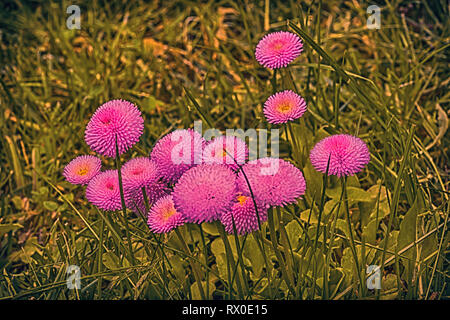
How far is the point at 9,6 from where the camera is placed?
1928 millimetres

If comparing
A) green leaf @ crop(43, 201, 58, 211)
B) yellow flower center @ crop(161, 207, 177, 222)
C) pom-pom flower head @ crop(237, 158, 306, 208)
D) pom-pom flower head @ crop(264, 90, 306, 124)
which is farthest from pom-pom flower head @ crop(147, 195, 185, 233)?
green leaf @ crop(43, 201, 58, 211)

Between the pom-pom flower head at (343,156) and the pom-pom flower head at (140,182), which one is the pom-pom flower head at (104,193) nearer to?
the pom-pom flower head at (140,182)

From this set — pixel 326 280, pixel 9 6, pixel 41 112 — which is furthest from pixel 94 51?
pixel 326 280

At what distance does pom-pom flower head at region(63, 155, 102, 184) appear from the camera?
0.84m

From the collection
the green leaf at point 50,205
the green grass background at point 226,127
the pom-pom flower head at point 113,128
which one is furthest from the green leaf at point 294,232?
the green leaf at point 50,205

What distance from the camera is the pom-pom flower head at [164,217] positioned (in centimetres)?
76

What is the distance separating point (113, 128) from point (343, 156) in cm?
33

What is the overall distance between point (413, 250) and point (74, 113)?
93 cm

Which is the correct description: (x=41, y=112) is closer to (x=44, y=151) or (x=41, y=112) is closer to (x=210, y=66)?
(x=44, y=151)

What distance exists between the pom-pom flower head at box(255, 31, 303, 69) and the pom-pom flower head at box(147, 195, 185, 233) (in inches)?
11.2

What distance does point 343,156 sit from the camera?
2.60 feet

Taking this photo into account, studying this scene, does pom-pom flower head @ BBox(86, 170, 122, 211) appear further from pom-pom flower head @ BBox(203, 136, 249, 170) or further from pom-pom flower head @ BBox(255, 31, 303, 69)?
pom-pom flower head @ BBox(255, 31, 303, 69)

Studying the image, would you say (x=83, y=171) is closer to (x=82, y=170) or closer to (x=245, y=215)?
(x=82, y=170)

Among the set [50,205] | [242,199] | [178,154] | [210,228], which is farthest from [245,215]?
[50,205]
